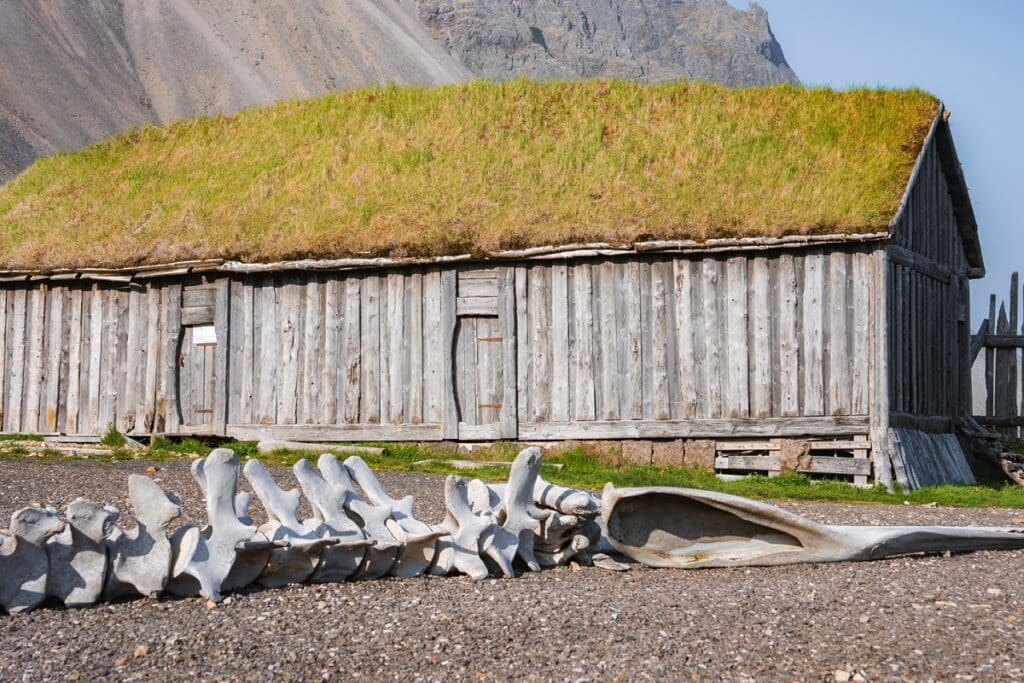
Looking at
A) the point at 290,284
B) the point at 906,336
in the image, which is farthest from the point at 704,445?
the point at 290,284

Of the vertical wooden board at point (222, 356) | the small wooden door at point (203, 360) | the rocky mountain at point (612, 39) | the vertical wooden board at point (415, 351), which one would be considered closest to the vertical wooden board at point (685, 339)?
the vertical wooden board at point (415, 351)

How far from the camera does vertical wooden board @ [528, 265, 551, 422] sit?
17.6 meters

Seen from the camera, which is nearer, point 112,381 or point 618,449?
point 618,449

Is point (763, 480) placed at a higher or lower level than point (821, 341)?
lower

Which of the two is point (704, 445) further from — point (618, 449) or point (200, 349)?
point (200, 349)

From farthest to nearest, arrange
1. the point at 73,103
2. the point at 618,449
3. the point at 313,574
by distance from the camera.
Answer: the point at 73,103
the point at 618,449
the point at 313,574

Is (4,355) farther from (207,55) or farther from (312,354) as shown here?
(207,55)

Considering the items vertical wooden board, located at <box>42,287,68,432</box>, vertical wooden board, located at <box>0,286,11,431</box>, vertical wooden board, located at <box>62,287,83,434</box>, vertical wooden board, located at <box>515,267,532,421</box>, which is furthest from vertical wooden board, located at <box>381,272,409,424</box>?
vertical wooden board, located at <box>0,286,11,431</box>

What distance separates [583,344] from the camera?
17484mm

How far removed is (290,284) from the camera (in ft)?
61.7

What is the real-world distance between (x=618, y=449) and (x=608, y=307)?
2.02m

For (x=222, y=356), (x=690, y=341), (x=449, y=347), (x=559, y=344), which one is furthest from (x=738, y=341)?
(x=222, y=356)

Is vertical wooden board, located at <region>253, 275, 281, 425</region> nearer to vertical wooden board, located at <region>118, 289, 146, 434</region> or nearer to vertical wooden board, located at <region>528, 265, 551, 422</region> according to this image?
vertical wooden board, located at <region>118, 289, 146, 434</region>

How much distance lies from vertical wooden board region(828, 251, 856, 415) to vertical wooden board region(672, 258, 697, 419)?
1849mm
